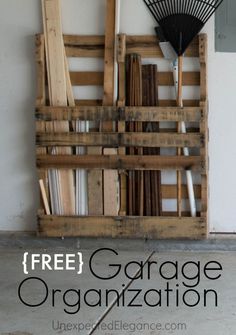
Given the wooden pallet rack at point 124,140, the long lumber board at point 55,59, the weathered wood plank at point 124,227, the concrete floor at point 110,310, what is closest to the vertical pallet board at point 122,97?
the wooden pallet rack at point 124,140

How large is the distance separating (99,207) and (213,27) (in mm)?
1595

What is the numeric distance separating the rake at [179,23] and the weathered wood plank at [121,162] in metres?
0.11

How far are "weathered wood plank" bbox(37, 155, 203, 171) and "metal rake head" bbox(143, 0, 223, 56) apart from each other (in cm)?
79

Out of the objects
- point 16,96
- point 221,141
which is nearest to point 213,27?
point 221,141

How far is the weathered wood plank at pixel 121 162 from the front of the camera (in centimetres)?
437

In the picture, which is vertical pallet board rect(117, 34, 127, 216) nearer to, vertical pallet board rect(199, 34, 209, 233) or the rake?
the rake

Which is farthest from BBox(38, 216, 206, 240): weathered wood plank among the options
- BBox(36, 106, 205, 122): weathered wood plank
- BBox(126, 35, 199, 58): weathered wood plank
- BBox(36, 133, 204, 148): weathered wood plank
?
BBox(126, 35, 199, 58): weathered wood plank

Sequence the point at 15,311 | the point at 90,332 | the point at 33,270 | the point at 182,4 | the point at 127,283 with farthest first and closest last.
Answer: the point at 182,4 < the point at 33,270 < the point at 127,283 < the point at 15,311 < the point at 90,332

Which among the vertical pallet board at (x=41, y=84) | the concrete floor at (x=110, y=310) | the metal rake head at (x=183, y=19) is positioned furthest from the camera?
the vertical pallet board at (x=41, y=84)

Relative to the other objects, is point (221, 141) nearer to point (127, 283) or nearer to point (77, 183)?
point (77, 183)

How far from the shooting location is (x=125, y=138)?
14.4ft

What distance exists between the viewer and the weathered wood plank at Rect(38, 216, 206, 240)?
14.4 ft

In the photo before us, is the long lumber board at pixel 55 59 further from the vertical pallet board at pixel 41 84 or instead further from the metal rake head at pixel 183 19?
the metal rake head at pixel 183 19

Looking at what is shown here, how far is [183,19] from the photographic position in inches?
170
